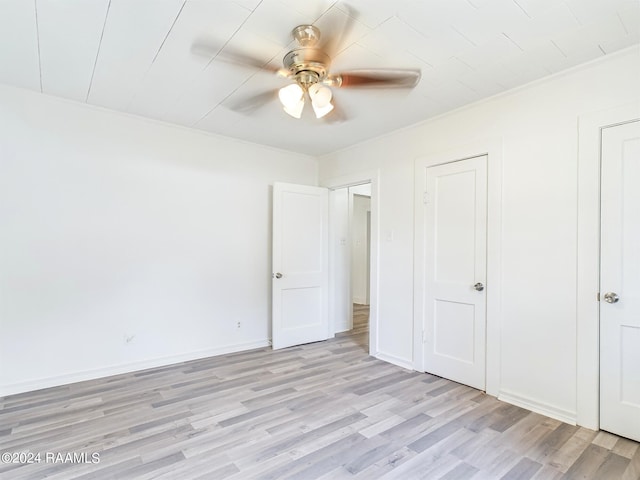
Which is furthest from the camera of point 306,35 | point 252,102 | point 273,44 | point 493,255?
point 252,102

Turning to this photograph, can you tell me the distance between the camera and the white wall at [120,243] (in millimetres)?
2914

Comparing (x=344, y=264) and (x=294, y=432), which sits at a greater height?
(x=344, y=264)

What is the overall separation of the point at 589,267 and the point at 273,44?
2612 mm

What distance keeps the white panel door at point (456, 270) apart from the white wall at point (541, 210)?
0.68 feet

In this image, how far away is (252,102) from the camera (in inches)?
119

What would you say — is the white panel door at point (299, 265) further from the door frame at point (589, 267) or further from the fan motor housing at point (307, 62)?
the door frame at point (589, 267)

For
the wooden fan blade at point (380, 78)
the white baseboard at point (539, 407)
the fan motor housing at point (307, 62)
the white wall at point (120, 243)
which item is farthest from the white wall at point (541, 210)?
the white wall at point (120, 243)

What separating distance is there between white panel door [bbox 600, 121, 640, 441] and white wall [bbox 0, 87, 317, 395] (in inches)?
132

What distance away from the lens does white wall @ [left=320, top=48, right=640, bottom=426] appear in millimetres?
2432

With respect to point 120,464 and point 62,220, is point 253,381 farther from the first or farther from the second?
point 62,220

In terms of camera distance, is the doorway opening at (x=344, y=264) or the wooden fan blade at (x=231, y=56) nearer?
the wooden fan blade at (x=231, y=56)

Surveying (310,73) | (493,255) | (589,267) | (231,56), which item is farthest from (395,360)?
(231,56)

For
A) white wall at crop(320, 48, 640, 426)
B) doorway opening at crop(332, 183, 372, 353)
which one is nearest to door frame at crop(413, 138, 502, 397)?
white wall at crop(320, 48, 640, 426)

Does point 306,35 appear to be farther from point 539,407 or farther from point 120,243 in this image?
point 539,407
